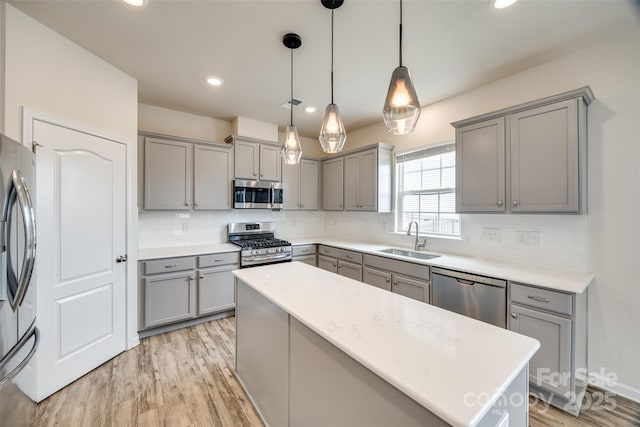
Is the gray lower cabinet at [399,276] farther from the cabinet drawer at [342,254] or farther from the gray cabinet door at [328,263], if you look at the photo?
the gray cabinet door at [328,263]

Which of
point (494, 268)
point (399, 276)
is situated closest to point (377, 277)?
point (399, 276)

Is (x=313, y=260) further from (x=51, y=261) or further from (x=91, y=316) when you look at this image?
(x=51, y=261)

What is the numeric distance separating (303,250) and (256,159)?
157 cm

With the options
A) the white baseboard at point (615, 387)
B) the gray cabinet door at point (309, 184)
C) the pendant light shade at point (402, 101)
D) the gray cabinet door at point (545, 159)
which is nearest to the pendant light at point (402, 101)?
the pendant light shade at point (402, 101)

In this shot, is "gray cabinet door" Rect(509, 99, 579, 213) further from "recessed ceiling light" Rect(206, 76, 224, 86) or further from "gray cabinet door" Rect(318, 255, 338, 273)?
"recessed ceiling light" Rect(206, 76, 224, 86)

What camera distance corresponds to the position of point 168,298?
2.91 metres

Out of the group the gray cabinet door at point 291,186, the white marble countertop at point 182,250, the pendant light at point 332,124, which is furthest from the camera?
the gray cabinet door at point 291,186

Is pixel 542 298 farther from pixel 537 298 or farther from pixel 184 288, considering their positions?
pixel 184 288

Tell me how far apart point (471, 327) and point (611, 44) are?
2.64 meters

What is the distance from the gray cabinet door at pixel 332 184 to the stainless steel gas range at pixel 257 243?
105 centimetres

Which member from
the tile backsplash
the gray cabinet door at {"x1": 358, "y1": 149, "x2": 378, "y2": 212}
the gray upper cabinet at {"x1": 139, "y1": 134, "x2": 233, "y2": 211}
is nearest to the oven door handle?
the tile backsplash

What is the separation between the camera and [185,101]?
126 inches

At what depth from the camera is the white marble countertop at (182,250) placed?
292 centimetres

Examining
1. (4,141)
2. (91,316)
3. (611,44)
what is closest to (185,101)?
(4,141)
